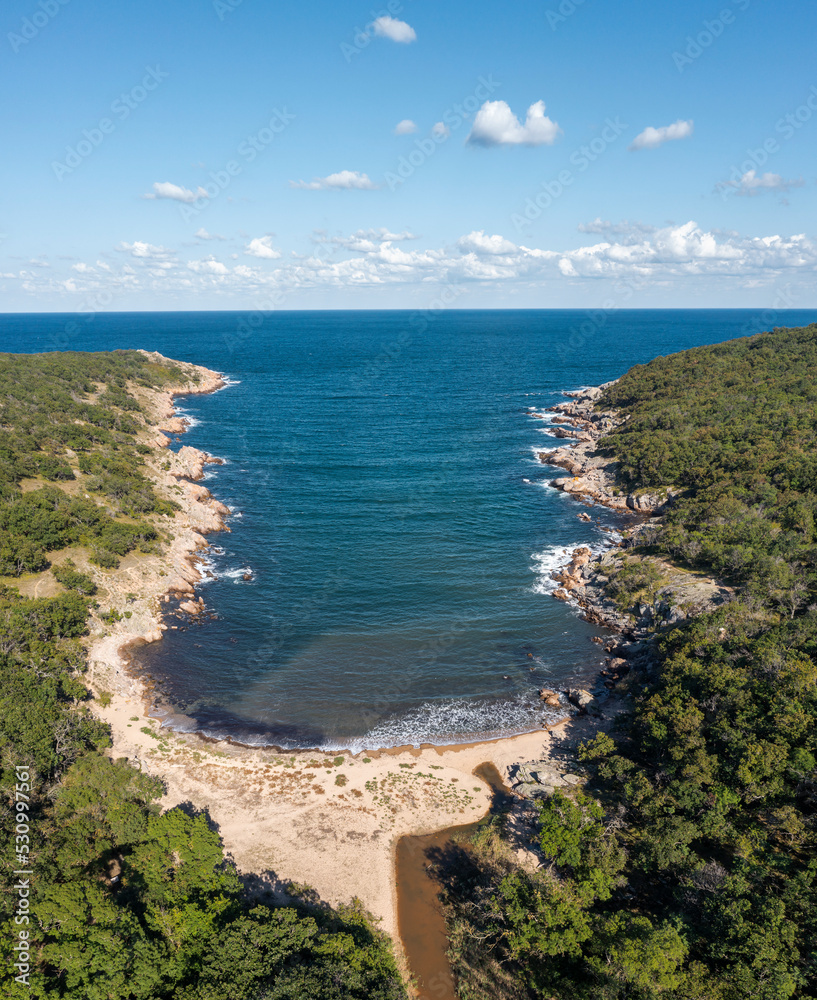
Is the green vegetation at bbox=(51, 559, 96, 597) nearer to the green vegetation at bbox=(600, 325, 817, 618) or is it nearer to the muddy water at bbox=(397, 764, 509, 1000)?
the muddy water at bbox=(397, 764, 509, 1000)

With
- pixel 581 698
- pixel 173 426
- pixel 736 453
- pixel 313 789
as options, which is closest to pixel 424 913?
pixel 313 789

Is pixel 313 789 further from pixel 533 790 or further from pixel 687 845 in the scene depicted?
pixel 687 845

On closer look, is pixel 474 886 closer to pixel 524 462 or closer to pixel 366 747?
pixel 366 747

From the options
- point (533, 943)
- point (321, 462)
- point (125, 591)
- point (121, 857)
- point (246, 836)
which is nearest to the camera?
point (533, 943)

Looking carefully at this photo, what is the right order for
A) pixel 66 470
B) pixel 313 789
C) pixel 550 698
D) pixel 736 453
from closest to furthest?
pixel 313 789, pixel 550 698, pixel 66 470, pixel 736 453

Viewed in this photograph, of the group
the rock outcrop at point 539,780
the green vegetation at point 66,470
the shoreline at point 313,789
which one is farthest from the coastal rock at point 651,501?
the green vegetation at point 66,470

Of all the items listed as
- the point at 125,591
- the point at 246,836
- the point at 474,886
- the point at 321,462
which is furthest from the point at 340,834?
the point at 321,462
